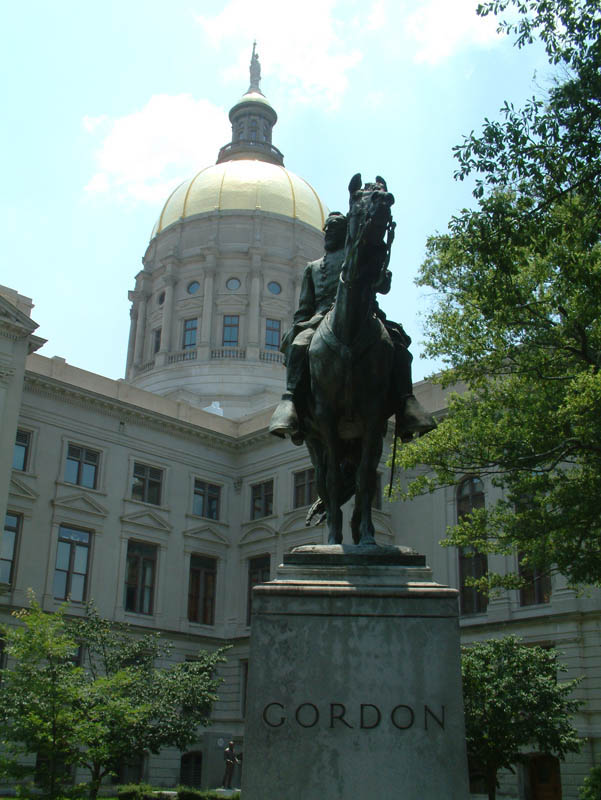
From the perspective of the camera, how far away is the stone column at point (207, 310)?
64.8m

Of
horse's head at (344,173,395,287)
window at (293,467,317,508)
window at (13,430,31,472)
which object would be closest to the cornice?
window at (13,430,31,472)

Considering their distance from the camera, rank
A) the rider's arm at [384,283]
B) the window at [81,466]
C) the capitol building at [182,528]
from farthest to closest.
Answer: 1. the window at [81,466]
2. the capitol building at [182,528]
3. the rider's arm at [384,283]

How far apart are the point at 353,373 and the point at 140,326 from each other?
6400 cm

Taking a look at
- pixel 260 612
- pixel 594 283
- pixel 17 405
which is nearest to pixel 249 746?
pixel 260 612

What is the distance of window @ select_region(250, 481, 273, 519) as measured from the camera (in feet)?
158

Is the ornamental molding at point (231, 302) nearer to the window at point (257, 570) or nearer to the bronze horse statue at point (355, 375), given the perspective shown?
the window at point (257, 570)

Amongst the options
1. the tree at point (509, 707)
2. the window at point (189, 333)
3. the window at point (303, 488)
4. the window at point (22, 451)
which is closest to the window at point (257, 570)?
the window at point (303, 488)

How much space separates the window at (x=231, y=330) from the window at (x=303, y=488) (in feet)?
68.8

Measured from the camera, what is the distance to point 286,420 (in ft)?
28.0

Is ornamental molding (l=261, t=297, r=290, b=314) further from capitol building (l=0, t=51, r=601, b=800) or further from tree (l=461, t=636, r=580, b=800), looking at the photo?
tree (l=461, t=636, r=580, b=800)

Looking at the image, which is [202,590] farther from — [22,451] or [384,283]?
[384,283]

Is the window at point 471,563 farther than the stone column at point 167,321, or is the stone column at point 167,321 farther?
the stone column at point 167,321

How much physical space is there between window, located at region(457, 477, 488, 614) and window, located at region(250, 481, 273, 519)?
11.1 m

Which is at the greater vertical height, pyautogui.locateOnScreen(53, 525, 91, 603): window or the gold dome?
the gold dome
